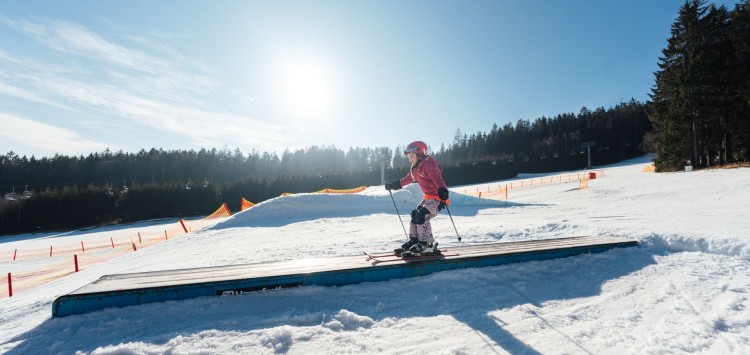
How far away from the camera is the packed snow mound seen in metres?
17.0

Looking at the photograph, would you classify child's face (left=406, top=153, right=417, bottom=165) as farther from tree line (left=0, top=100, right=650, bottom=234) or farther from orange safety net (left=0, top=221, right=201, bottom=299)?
tree line (left=0, top=100, right=650, bottom=234)

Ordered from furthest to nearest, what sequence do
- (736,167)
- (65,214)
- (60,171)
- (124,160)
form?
(124,160), (60,171), (65,214), (736,167)

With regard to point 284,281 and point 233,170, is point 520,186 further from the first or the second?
point 233,170

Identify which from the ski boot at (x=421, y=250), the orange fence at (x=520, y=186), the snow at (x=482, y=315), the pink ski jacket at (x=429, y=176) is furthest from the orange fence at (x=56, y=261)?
the orange fence at (x=520, y=186)

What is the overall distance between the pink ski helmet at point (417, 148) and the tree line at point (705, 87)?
125ft

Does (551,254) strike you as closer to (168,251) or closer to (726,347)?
(726,347)

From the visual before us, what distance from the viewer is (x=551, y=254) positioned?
604 cm

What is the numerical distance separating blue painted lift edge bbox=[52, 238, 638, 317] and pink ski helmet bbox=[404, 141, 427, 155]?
81.1 inches

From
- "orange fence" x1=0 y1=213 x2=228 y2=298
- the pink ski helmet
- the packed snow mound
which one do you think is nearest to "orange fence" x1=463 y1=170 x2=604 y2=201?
the packed snow mound

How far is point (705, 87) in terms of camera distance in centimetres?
3069

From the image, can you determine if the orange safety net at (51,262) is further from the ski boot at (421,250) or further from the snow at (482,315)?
the ski boot at (421,250)

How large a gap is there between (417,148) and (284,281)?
335 centimetres

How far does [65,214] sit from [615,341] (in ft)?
229

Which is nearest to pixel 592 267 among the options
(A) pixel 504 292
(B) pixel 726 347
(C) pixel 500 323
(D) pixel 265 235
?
(A) pixel 504 292
